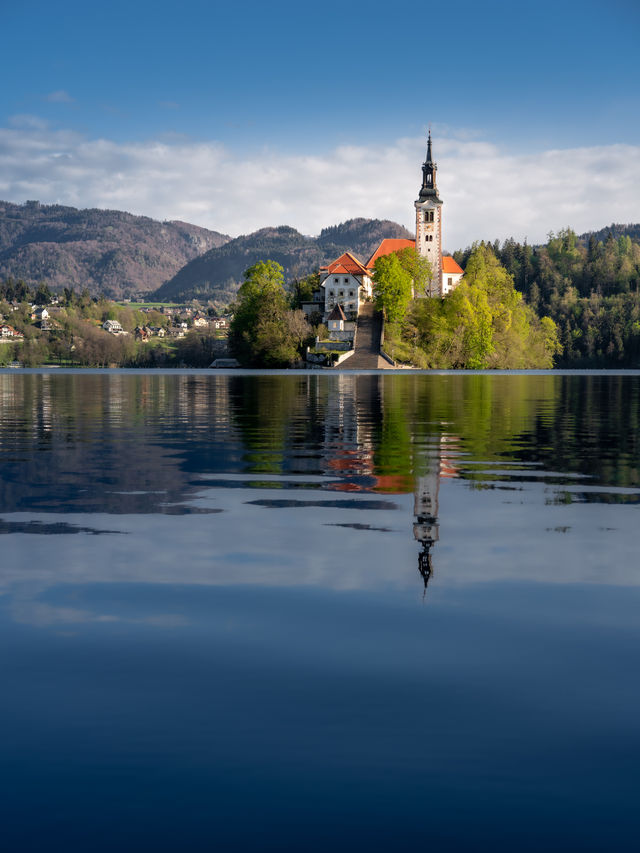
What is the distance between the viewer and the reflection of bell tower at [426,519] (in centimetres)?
945

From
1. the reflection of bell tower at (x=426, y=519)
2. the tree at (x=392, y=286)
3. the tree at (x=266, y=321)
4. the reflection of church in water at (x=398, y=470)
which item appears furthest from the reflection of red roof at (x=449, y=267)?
the reflection of bell tower at (x=426, y=519)

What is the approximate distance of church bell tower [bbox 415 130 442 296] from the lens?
176 metres

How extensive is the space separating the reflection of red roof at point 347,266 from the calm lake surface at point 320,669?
6137 inches

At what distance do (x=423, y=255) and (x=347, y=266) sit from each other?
1805 cm

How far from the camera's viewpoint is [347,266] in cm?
17025

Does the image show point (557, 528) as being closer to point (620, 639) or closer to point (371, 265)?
point (620, 639)

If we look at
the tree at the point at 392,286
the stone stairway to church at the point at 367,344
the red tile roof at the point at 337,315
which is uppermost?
the tree at the point at 392,286

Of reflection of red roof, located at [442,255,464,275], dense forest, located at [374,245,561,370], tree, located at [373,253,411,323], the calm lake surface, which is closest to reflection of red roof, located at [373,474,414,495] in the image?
the calm lake surface

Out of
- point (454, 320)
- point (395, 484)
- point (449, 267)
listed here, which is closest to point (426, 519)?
point (395, 484)

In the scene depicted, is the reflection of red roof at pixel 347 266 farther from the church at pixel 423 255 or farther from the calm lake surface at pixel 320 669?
the calm lake surface at pixel 320 669

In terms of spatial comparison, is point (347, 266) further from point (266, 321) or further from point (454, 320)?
point (454, 320)

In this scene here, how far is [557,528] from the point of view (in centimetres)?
1149

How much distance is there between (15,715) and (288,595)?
3328 mm

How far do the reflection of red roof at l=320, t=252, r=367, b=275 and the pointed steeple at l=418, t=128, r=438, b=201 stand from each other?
65.5ft
